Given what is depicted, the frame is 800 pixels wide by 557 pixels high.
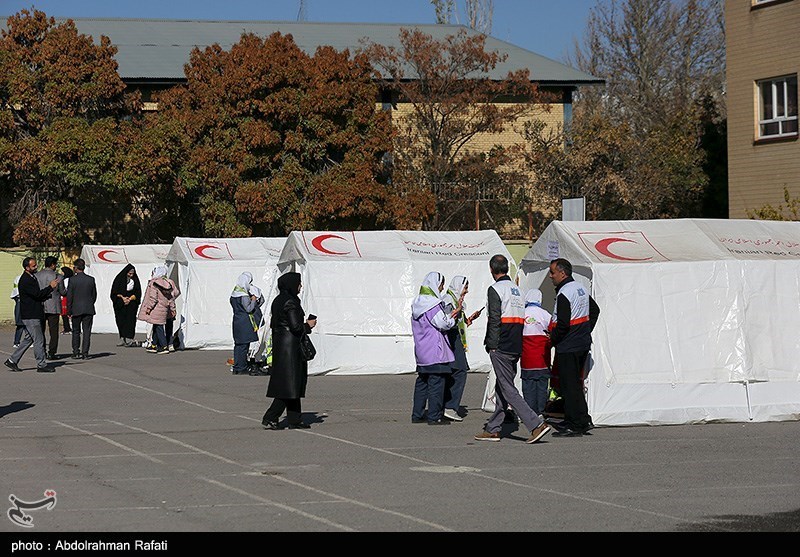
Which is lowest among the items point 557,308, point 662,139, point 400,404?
point 400,404

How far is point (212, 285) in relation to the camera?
93.5 feet

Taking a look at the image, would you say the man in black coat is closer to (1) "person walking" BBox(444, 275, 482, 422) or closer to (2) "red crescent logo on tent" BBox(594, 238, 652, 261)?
(1) "person walking" BBox(444, 275, 482, 422)

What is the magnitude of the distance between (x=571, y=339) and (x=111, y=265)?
23.6m

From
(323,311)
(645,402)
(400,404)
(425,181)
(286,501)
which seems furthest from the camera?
(425,181)

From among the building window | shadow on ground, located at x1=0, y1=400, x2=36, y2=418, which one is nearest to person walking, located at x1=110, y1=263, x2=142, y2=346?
shadow on ground, located at x1=0, y1=400, x2=36, y2=418

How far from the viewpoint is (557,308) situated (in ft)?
43.2

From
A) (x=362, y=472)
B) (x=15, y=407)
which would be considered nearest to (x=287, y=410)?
(x=362, y=472)

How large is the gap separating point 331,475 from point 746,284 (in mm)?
6825

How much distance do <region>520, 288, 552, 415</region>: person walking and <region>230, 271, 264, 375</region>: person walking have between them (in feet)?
29.7

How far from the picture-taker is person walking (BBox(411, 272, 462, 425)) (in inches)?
561

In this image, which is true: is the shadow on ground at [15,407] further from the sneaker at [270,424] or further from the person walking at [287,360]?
the person walking at [287,360]
